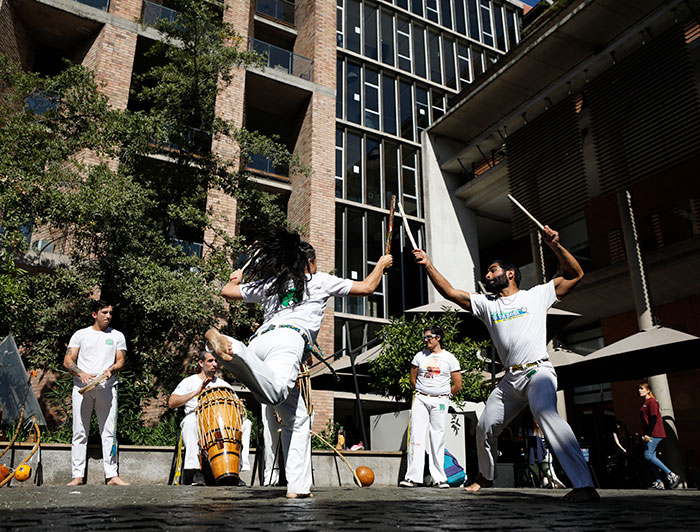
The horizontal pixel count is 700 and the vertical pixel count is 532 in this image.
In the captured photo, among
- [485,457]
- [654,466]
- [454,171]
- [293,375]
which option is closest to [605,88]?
[454,171]

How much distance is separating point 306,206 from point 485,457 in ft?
54.5

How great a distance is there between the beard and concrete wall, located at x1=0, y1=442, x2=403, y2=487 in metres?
4.49

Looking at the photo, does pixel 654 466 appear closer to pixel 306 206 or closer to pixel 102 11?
pixel 306 206

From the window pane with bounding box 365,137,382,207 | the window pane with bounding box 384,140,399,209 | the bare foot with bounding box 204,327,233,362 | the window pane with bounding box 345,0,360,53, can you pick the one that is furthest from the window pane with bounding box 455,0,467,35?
the bare foot with bounding box 204,327,233,362

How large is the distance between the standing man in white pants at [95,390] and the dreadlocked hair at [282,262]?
3431 mm

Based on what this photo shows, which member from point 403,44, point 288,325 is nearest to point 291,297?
point 288,325

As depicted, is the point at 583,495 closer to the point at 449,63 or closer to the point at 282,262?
the point at 282,262

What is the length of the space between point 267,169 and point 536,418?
59.0 feet

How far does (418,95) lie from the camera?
26.4 metres

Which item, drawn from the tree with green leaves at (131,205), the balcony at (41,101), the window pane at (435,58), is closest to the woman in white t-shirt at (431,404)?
the tree with green leaves at (131,205)

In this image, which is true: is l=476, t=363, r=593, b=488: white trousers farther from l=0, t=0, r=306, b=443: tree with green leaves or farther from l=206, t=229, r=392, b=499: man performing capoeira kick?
l=0, t=0, r=306, b=443: tree with green leaves

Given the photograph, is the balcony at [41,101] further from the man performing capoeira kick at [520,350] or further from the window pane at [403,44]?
the window pane at [403,44]

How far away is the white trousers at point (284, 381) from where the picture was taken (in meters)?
3.33

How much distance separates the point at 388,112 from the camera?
83.5 ft
